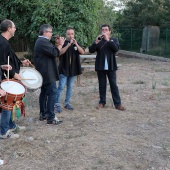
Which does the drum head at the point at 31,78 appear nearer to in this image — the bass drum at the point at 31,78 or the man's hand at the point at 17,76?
the bass drum at the point at 31,78

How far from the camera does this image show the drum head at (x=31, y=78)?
503 centimetres

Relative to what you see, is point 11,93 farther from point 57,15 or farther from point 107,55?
point 57,15

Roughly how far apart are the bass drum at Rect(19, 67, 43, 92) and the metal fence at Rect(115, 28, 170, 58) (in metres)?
12.5

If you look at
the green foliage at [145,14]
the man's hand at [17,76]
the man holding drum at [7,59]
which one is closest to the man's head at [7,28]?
the man holding drum at [7,59]

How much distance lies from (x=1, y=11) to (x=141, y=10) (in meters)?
13.0

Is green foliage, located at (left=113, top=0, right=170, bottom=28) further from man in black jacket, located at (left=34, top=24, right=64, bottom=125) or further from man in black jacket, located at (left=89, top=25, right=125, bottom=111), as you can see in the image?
man in black jacket, located at (left=34, top=24, right=64, bottom=125)

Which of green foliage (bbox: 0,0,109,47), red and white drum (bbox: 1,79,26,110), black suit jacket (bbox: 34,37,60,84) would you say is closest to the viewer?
red and white drum (bbox: 1,79,26,110)

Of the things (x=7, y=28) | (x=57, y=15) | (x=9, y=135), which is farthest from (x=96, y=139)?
(x=57, y=15)

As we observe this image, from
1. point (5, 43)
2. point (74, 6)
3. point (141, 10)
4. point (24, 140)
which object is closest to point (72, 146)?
point (24, 140)

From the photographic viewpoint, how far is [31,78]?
5.12 metres

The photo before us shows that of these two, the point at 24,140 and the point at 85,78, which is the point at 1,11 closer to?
the point at 85,78

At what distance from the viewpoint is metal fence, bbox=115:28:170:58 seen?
1778 cm

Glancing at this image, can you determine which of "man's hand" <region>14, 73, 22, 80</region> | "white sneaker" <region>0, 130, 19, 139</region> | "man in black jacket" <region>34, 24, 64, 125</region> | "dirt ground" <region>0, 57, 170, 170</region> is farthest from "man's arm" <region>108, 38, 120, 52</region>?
"white sneaker" <region>0, 130, 19, 139</region>

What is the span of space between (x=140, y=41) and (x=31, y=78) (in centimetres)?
1611
